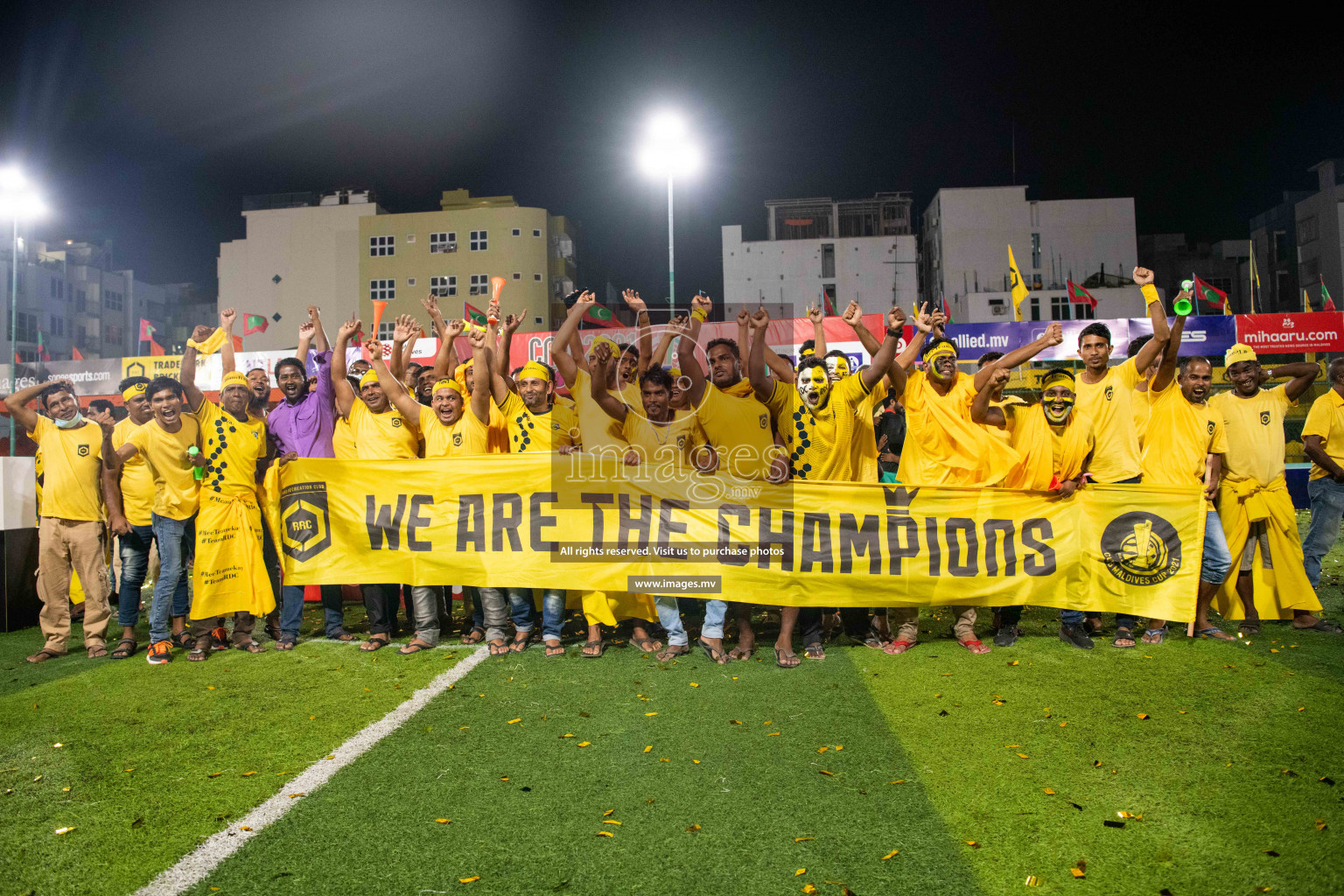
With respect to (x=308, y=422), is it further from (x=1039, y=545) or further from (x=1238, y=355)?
(x=1238, y=355)

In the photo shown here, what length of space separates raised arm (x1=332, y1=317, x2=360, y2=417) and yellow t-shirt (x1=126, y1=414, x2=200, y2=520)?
3.63ft

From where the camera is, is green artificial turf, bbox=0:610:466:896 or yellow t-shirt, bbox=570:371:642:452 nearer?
green artificial turf, bbox=0:610:466:896

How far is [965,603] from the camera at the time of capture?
18.2 feet

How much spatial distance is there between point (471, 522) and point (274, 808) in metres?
2.79

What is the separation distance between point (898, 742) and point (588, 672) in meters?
2.13

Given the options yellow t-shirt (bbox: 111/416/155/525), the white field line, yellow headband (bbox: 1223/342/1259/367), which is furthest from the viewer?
yellow headband (bbox: 1223/342/1259/367)

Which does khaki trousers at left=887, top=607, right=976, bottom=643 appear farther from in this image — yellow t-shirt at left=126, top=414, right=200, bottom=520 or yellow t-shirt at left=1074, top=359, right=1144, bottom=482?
yellow t-shirt at left=126, top=414, right=200, bottom=520

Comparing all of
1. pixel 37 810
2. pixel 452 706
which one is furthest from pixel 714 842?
pixel 37 810

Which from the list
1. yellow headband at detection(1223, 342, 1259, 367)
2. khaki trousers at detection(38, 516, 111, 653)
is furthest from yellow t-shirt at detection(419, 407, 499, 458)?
yellow headband at detection(1223, 342, 1259, 367)

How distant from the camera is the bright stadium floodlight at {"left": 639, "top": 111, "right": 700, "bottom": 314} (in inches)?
704

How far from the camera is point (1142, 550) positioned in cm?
555

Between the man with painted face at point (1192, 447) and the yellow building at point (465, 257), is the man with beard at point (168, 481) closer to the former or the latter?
the man with painted face at point (1192, 447)

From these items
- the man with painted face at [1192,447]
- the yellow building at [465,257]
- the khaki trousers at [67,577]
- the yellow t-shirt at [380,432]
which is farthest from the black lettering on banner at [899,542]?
the yellow building at [465,257]

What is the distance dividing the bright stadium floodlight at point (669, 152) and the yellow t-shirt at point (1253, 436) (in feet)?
41.6
